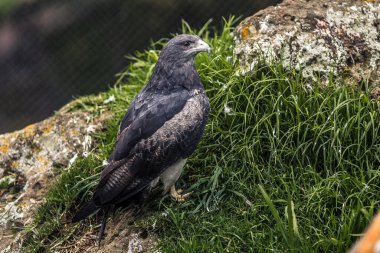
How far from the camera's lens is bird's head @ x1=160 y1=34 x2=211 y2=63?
14.8ft

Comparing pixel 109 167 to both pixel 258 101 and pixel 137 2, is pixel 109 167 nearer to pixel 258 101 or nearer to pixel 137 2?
pixel 258 101

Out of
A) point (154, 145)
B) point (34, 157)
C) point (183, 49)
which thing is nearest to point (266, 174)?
point (154, 145)

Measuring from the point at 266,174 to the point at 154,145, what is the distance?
2.20 ft

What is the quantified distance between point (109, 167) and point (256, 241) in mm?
969

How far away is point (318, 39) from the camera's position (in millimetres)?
4797

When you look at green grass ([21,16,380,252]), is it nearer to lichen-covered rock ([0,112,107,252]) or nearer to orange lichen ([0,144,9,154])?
lichen-covered rock ([0,112,107,252])

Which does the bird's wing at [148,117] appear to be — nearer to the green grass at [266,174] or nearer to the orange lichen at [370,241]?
the green grass at [266,174]

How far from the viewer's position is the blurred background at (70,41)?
21.9 feet

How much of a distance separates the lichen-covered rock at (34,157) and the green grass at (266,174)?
0.25 metres

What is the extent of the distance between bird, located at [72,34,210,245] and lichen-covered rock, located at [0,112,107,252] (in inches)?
30.9

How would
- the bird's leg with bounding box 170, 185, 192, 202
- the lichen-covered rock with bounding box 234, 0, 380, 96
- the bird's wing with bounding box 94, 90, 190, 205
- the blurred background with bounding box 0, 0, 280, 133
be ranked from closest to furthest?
the bird's wing with bounding box 94, 90, 190, 205 < the bird's leg with bounding box 170, 185, 192, 202 < the lichen-covered rock with bounding box 234, 0, 380, 96 < the blurred background with bounding box 0, 0, 280, 133

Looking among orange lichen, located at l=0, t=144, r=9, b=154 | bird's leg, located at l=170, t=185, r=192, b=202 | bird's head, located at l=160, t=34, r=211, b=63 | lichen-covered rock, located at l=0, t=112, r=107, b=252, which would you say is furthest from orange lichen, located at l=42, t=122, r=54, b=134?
bird's leg, located at l=170, t=185, r=192, b=202

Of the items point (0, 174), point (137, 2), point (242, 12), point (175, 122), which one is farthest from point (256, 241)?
point (137, 2)

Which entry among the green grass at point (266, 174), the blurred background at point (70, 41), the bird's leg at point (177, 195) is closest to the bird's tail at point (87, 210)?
the green grass at point (266, 174)
